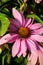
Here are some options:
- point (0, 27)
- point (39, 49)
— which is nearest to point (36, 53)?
point (39, 49)

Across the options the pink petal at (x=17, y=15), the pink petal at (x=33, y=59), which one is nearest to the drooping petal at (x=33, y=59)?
the pink petal at (x=33, y=59)

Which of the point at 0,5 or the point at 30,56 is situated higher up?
the point at 0,5

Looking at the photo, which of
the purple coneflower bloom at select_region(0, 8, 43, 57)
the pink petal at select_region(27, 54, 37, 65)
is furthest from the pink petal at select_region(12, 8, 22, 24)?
the pink petal at select_region(27, 54, 37, 65)

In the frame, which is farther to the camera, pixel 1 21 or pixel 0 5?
pixel 0 5

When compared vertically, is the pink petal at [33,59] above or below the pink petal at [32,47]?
below

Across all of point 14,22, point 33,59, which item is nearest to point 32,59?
point 33,59

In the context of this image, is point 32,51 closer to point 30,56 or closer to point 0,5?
point 30,56

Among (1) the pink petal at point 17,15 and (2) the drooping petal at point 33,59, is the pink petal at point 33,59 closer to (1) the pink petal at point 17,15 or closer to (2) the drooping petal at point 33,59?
(2) the drooping petal at point 33,59

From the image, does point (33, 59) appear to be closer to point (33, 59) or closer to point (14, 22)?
point (33, 59)
